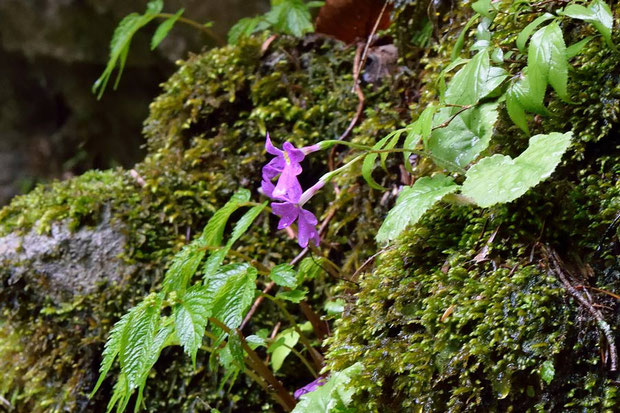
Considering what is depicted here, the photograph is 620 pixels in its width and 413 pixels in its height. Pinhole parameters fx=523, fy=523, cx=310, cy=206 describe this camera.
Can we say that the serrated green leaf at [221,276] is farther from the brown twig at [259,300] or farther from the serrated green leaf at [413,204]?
the brown twig at [259,300]

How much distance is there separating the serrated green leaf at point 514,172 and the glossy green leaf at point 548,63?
10 cm

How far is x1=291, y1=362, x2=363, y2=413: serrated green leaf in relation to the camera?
3.78 ft

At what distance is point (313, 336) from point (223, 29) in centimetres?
321

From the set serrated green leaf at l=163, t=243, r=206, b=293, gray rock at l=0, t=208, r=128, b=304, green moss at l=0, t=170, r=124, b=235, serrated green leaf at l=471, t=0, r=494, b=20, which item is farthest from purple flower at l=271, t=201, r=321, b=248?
green moss at l=0, t=170, r=124, b=235

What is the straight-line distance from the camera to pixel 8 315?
2154 mm

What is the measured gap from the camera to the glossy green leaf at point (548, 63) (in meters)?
1.05

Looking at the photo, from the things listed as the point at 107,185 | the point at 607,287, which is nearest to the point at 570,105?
the point at 607,287

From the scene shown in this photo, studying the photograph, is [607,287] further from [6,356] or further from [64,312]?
[6,356]

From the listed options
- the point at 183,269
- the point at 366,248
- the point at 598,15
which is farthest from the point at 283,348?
the point at 598,15

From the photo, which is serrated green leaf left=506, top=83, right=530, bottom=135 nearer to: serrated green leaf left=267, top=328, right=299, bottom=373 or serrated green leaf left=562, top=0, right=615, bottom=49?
serrated green leaf left=562, top=0, right=615, bottom=49

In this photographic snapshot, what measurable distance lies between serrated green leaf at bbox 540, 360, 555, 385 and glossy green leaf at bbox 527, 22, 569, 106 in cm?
53

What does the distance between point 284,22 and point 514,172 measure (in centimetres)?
154

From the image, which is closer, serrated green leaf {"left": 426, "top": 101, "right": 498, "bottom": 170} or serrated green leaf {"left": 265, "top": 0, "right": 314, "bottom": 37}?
serrated green leaf {"left": 426, "top": 101, "right": 498, "bottom": 170}

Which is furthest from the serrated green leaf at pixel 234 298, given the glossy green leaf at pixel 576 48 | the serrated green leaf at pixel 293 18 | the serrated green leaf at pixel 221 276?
the serrated green leaf at pixel 293 18
